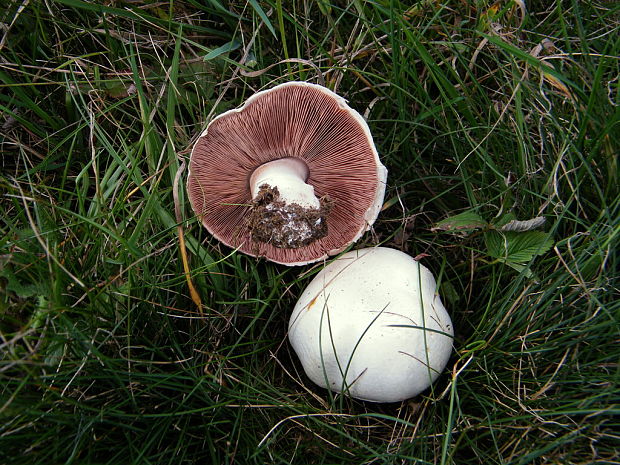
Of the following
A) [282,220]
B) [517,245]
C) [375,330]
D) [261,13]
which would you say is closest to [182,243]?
[282,220]

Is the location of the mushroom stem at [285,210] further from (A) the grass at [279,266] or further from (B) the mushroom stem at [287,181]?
(A) the grass at [279,266]

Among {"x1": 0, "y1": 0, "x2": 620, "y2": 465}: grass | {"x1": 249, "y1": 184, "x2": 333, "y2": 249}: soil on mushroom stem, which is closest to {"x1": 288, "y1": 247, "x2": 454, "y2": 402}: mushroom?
{"x1": 0, "y1": 0, "x2": 620, "y2": 465}: grass

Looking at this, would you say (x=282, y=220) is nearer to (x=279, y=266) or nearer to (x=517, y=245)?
(x=279, y=266)

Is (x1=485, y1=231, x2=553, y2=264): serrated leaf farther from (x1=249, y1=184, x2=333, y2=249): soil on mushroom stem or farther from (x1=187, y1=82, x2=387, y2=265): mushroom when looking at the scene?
(x1=249, y1=184, x2=333, y2=249): soil on mushroom stem

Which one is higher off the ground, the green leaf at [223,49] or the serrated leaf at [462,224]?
the green leaf at [223,49]

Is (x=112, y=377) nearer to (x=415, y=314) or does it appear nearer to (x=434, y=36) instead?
(x=415, y=314)

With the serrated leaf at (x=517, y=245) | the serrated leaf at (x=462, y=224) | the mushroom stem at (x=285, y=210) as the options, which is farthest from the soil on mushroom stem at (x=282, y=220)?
the serrated leaf at (x=517, y=245)
